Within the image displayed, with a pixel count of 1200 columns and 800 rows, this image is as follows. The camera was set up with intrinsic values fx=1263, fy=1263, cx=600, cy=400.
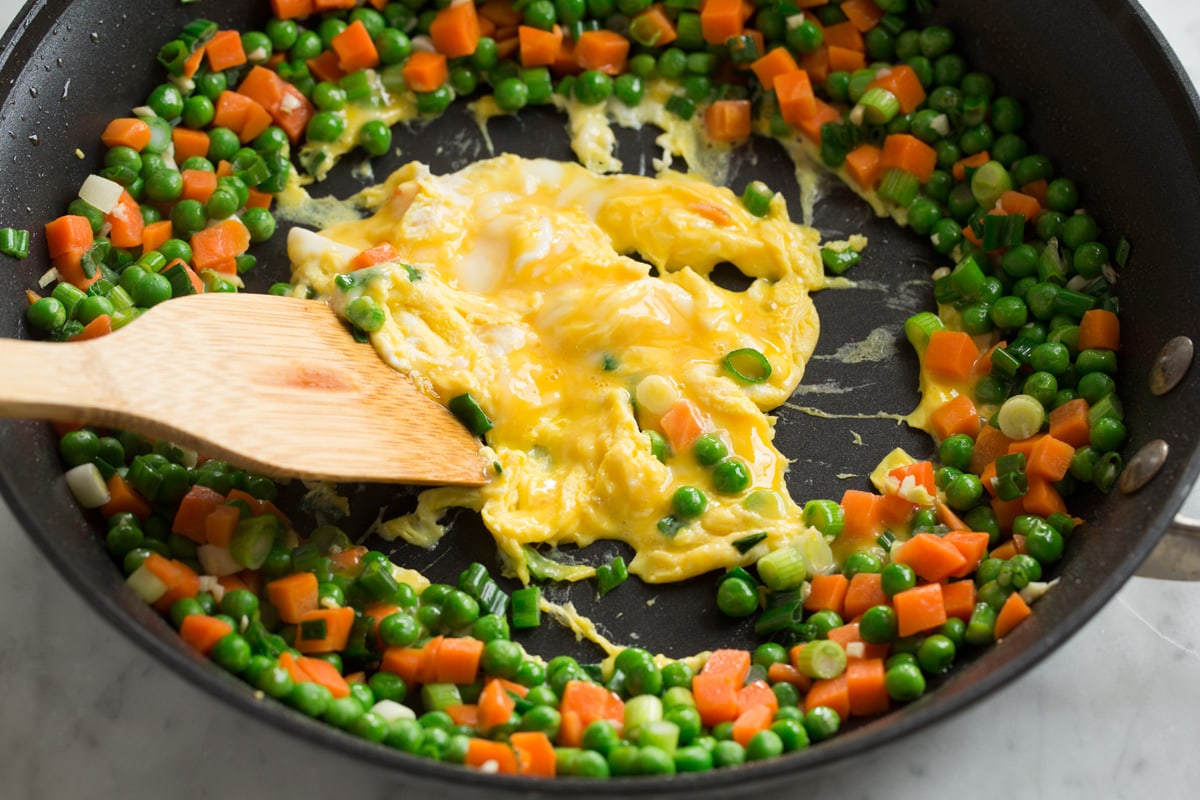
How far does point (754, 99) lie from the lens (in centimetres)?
506

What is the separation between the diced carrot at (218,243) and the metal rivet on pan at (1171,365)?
3.15 meters

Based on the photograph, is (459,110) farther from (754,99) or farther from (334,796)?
(334,796)

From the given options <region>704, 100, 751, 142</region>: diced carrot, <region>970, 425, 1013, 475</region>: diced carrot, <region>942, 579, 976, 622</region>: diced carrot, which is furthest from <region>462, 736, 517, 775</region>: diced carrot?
<region>704, 100, 751, 142</region>: diced carrot

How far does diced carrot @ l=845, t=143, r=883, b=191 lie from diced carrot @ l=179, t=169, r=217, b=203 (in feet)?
7.90

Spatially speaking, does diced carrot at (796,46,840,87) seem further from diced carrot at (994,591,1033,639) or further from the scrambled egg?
diced carrot at (994,591,1033,639)

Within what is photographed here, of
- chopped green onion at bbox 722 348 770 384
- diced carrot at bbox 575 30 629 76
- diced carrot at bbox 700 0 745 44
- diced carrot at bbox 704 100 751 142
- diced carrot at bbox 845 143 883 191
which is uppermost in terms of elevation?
diced carrot at bbox 700 0 745 44

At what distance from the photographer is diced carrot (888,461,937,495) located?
412 cm

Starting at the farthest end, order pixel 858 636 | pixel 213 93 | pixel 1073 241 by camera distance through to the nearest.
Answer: pixel 213 93, pixel 1073 241, pixel 858 636

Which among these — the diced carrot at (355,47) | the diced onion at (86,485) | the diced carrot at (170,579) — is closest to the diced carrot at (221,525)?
the diced carrot at (170,579)

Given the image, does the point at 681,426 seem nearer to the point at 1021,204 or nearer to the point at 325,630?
the point at 325,630

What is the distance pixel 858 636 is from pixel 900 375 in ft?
3.58

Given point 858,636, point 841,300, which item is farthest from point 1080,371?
point 858,636

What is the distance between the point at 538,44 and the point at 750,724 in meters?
2.84

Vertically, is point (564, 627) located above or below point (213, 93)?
below
